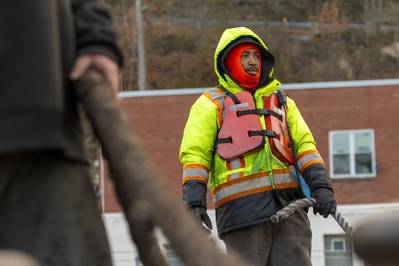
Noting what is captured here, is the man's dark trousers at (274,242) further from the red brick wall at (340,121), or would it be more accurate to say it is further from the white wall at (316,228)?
the red brick wall at (340,121)

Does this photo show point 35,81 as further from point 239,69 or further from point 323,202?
point 239,69

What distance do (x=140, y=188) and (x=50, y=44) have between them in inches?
20.4

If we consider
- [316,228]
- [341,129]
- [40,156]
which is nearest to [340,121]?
[341,129]

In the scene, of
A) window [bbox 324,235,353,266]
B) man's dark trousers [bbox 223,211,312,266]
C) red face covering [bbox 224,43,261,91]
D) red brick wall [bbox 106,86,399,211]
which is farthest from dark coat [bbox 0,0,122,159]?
red brick wall [bbox 106,86,399,211]

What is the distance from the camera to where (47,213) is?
3729 millimetres

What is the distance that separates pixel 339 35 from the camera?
236 feet

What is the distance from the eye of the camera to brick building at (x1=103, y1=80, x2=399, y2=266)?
4456 cm

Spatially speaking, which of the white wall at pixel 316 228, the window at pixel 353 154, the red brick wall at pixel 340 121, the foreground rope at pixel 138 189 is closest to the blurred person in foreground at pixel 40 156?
the foreground rope at pixel 138 189

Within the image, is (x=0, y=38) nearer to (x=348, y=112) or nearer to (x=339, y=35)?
(x=348, y=112)

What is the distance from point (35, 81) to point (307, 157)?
191 inches

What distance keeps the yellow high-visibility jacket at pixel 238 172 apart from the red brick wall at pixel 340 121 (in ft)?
116

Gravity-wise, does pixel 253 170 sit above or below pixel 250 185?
above

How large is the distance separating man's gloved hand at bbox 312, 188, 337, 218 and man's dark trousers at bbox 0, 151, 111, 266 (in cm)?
459

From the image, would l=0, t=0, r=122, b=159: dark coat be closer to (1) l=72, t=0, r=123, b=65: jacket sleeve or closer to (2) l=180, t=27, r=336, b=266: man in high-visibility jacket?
(1) l=72, t=0, r=123, b=65: jacket sleeve
